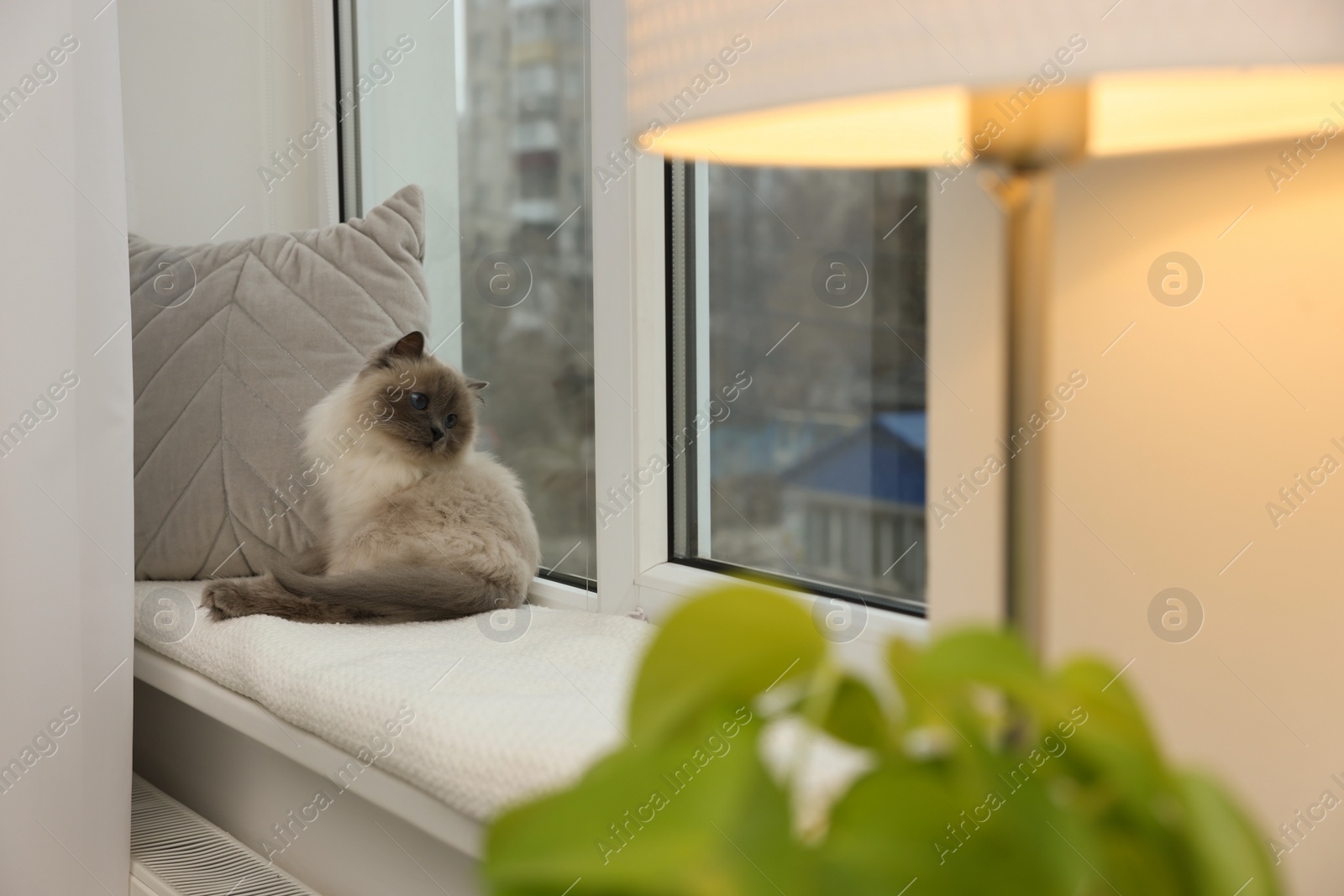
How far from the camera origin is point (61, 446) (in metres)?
1.23

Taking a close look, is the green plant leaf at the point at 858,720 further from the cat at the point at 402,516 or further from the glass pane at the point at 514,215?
the glass pane at the point at 514,215

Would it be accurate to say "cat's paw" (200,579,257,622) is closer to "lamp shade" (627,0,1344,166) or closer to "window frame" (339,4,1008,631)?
"window frame" (339,4,1008,631)

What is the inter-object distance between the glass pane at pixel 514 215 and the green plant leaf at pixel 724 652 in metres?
1.26

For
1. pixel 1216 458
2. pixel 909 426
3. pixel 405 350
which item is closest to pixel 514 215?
pixel 405 350

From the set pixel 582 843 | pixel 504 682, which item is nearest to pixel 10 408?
pixel 504 682

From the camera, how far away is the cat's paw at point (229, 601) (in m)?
1.25

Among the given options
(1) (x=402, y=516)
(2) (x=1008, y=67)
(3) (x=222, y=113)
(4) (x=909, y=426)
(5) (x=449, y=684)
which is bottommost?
(5) (x=449, y=684)

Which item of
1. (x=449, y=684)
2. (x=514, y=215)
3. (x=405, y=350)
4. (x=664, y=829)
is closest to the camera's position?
(x=664, y=829)

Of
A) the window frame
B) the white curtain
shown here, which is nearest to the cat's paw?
the white curtain

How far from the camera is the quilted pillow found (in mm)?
1450

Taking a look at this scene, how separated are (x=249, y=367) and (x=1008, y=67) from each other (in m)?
1.36

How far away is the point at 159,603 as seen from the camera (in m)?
1.41

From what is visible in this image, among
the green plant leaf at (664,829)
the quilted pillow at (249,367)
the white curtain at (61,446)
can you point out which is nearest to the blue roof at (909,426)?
the quilted pillow at (249,367)

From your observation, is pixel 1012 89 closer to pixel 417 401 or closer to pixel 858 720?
pixel 858 720
